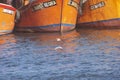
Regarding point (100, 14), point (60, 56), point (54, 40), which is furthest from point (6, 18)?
point (60, 56)

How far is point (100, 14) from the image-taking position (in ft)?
69.0

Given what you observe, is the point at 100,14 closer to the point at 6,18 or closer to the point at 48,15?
the point at 48,15

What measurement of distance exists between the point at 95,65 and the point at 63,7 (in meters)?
7.43

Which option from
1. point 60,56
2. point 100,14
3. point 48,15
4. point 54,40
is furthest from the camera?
point 100,14

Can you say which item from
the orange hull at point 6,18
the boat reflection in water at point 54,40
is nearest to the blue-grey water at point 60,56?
the boat reflection in water at point 54,40

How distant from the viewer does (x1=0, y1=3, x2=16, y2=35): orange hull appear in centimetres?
1816

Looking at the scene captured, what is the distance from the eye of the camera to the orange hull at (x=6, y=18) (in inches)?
715

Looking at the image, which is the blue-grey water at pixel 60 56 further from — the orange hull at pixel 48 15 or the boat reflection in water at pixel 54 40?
the orange hull at pixel 48 15

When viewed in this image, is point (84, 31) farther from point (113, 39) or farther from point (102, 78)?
point (102, 78)

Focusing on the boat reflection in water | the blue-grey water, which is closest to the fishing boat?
the boat reflection in water

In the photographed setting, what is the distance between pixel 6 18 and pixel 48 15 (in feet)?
5.68

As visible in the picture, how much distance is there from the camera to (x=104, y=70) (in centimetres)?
1117

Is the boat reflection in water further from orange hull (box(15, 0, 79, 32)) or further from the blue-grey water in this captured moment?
orange hull (box(15, 0, 79, 32))

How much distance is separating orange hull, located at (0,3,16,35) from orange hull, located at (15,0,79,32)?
71 centimetres
